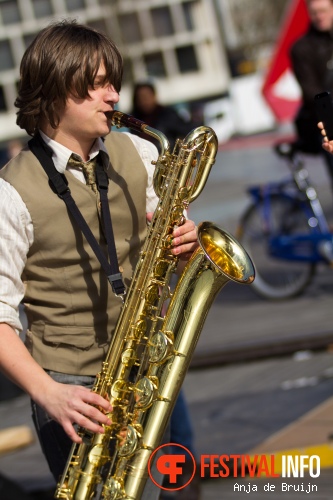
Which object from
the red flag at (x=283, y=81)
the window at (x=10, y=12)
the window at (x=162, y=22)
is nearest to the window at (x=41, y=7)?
the window at (x=10, y=12)

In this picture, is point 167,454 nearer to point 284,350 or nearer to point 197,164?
point 197,164

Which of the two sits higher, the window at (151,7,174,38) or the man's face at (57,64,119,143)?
the window at (151,7,174,38)

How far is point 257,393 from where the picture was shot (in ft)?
19.8

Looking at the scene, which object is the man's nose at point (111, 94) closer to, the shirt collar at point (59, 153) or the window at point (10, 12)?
the shirt collar at point (59, 153)

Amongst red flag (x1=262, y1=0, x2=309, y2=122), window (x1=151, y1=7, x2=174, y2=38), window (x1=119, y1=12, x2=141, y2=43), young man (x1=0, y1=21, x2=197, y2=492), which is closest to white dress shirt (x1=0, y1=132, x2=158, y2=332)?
young man (x1=0, y1=21, x2=197, y2=492)

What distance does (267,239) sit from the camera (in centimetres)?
825

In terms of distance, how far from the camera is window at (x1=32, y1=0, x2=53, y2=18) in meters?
55.8

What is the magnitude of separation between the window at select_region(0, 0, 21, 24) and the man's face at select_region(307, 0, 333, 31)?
50.9 m

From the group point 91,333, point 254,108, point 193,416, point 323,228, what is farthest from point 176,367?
point 254,108

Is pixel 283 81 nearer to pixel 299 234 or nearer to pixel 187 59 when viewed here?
pixel 299 234

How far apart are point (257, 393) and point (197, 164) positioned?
325cm

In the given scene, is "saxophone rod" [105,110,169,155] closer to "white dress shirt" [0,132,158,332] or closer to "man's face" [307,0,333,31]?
"white dress shirt" [0,132,158,332]

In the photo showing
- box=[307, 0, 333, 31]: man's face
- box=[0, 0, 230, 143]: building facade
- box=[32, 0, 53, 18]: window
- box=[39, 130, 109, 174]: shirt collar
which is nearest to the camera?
box=[39, 130, 109, 174]: shirt collar

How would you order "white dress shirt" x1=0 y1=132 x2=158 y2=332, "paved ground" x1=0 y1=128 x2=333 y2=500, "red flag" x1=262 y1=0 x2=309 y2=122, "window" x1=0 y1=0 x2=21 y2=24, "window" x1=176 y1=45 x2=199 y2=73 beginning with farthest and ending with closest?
"window" x1=176 y1=45 x2=199 y2=73, "window" x1=0 y1=0 x2=21 y2=24, "red flag" x1=262 y1=0 x2=309 y2=122, "paved ground" x1=0 y1=128 x2=333 y2=500, "white dress shirt" x1=0 y1=132 x2=158 y2=332
